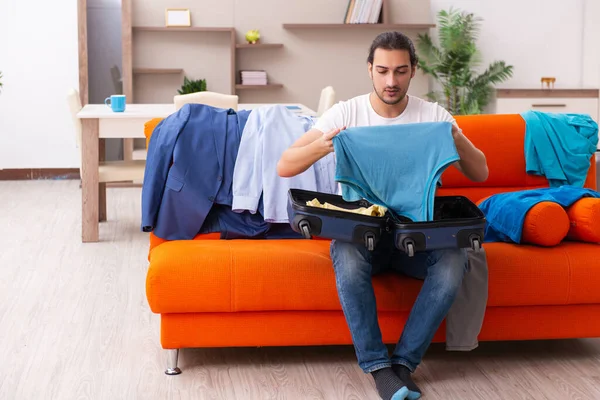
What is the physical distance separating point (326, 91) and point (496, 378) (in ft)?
11.5

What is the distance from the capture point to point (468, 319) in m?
2.83

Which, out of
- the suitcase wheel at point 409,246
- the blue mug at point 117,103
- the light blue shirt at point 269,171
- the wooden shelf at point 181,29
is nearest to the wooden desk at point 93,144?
the blue mug at point 117,103

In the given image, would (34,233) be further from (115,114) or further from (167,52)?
(167,52)

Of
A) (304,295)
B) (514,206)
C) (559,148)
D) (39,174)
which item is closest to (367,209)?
(304,295)

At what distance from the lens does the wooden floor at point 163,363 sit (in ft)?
8.92

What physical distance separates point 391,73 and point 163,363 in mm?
1286

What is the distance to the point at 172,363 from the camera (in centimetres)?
291

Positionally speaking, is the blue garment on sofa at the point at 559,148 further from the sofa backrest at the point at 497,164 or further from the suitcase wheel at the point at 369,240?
the suitcase wheel at the point at 369,240

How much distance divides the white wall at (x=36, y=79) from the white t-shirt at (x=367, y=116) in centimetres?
468

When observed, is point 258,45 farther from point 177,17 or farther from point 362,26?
point 362,26

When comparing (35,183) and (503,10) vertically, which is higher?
(503,10)

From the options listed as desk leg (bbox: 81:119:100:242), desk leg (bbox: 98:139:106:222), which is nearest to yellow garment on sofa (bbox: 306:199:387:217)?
desk leg (bbox: 81:119:100:242)

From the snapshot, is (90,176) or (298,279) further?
(90,176)

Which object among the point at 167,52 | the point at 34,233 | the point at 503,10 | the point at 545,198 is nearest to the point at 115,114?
the point at 34,233
